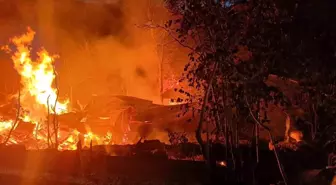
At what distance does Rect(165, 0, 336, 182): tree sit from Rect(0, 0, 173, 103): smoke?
65.6 ft

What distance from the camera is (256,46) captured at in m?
8.93

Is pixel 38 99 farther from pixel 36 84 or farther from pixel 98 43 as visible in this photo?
pixel 98 43

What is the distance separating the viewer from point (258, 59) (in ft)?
29.7

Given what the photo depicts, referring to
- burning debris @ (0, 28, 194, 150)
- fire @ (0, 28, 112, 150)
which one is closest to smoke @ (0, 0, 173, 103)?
fire @ (0, 28, 112, 150)

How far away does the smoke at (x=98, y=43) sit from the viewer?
103 feet

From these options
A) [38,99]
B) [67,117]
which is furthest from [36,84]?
[67,117]

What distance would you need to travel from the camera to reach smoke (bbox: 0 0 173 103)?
1233 inches

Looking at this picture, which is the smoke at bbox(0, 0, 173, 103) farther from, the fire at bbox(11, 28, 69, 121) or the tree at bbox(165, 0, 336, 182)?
the tree at bbox(165, 0, 336, 182)

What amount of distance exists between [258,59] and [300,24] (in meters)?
1.75

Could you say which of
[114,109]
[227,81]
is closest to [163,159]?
[227,81]

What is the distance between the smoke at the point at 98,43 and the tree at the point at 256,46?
1999 cm

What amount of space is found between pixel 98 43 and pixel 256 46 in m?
27.2

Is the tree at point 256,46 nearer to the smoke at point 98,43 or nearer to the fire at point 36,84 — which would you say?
the fire at point 36,84

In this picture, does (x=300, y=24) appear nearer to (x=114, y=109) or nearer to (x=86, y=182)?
(x=86, y=182)
